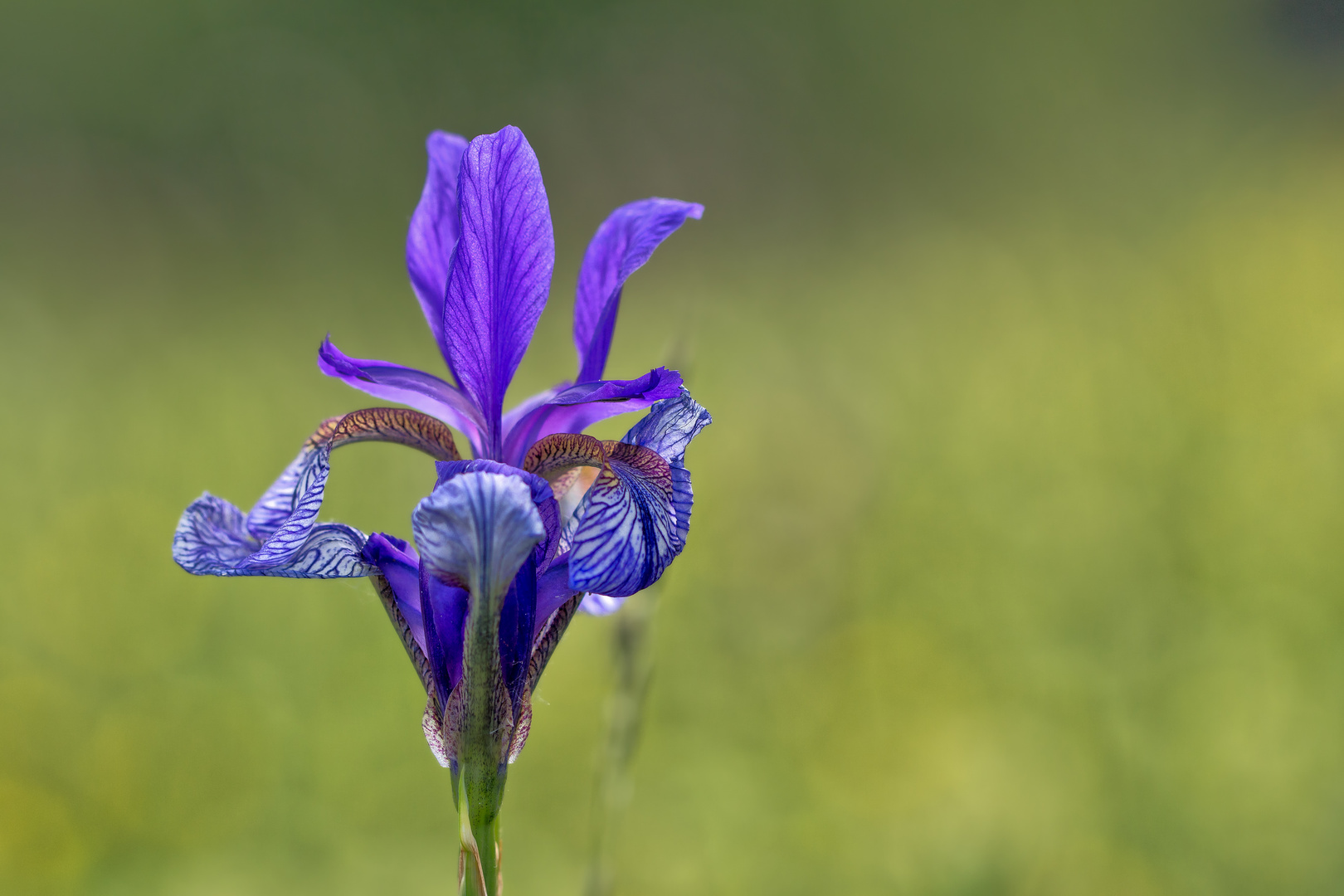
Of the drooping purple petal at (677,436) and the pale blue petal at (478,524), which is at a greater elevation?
the drooping purple petal at (677,436)

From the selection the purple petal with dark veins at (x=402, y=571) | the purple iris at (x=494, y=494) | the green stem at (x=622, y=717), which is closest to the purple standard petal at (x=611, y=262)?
the purple iris at (x=494, y=494)

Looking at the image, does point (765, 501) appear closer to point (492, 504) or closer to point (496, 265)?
point (496, 265)

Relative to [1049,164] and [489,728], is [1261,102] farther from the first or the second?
[489,728]

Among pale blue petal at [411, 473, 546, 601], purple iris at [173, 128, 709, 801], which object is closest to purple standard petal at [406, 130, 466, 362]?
purple iris at [173, 128, 709, 801]

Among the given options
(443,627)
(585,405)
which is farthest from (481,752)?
(585,405)

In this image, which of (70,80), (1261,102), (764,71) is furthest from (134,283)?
(1261,102)

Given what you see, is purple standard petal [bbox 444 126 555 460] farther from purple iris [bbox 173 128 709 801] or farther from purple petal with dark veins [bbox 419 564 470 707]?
purple petal with dark veins [bbox 419 564 470 707]

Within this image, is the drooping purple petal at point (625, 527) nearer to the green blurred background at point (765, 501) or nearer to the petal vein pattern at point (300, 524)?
the petal vein pattern at point (300, 524)
